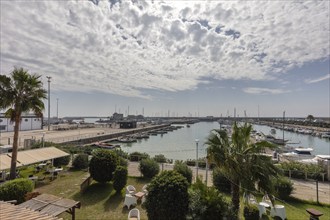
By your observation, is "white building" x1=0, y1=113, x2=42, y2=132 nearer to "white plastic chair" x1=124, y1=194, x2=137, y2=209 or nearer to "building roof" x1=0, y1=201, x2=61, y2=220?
"white plastic chair" x1=124, y1=194, x2=137, y2=209

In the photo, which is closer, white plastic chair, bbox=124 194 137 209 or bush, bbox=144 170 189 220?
bush, bbox=144 170 189 220

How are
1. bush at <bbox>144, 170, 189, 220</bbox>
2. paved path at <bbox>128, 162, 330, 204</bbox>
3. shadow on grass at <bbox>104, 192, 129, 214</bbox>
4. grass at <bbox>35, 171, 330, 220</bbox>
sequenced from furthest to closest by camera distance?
paved path at <bbox>128, 162, 330, 204</bbox> < shadow on grass at <bbox>104, 192, 129, 214</bbox> < grass at <bbox>35, 171, 330, 220</bbox> < bush at <bbox>144, 170, 189, 220</bbox>

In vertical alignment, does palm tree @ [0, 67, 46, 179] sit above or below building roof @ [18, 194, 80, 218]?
above

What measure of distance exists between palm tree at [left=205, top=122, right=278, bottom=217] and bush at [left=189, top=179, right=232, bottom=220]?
53 cm

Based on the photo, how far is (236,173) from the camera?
7723 mm

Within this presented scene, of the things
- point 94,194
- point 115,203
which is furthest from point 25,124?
point 115,203

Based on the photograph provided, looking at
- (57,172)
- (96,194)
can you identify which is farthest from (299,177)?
(57,172)

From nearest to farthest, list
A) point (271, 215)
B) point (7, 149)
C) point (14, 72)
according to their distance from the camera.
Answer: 1. point (271, 215)
2. point (14, 72)
3. point (7, 149)

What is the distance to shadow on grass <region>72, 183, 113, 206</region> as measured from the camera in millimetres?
10867

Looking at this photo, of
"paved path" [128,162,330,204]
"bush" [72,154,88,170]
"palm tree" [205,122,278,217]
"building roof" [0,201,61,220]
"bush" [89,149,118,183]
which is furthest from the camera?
"bush" [72,154,88,170]

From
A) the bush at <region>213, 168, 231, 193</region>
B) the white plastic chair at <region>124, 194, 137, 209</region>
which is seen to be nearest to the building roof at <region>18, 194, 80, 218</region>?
the white plastic chair at <region>124, 194, 137, 209</region>

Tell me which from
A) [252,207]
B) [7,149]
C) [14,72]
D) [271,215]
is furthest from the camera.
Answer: [7,149]

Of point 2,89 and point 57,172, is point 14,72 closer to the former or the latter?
point 2,89

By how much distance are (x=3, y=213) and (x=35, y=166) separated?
45.5 feet
